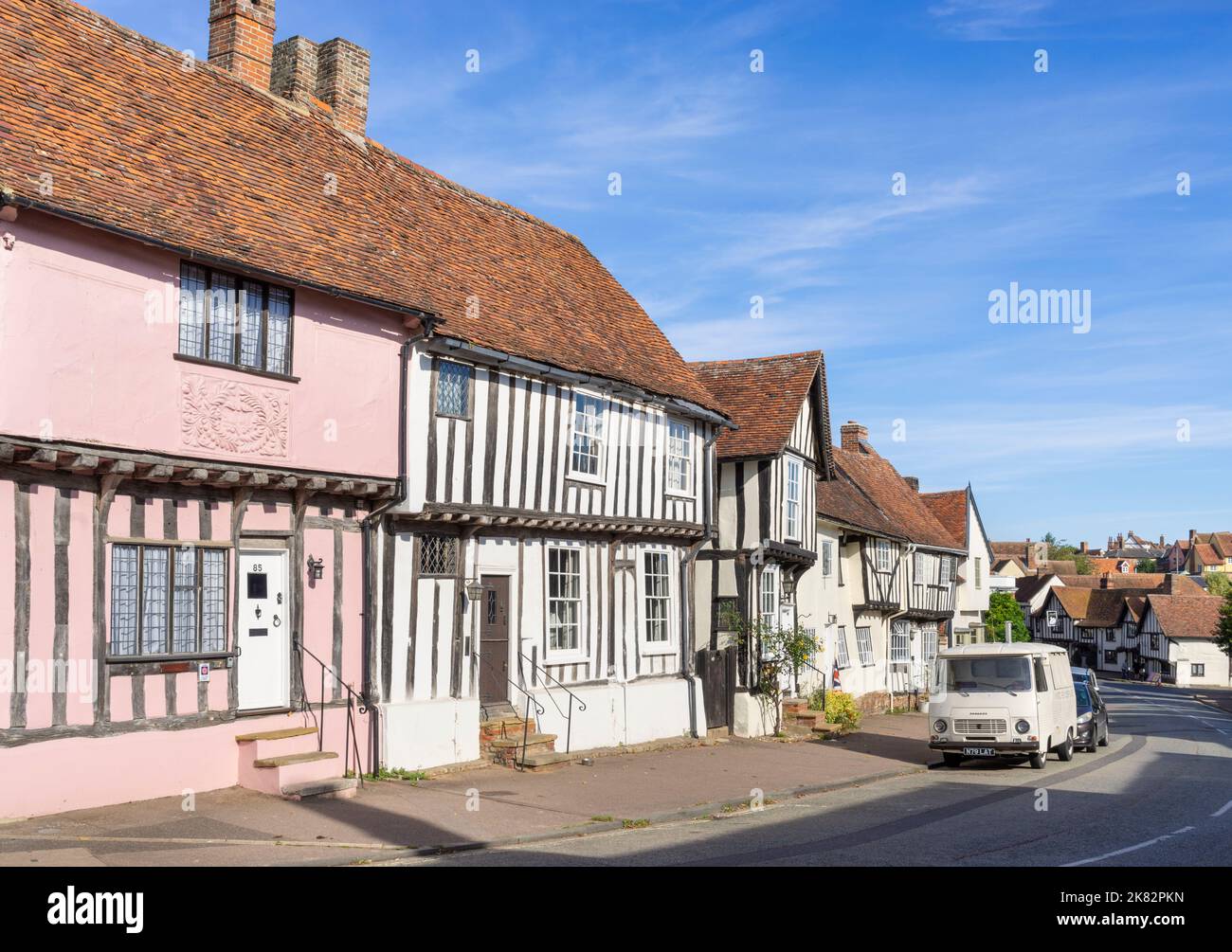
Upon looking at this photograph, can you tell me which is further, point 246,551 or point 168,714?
point 246,551

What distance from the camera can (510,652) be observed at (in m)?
17.7

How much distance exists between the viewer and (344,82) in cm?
1908

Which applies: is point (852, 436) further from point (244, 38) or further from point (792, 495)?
point (244, 38)

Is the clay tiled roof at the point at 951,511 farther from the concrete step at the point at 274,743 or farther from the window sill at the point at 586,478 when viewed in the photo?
the concrete step at the point at 274,743

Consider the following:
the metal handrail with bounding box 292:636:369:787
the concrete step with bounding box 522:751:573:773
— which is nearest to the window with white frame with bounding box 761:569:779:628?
the concrete step with bounding box 522:751:573:773

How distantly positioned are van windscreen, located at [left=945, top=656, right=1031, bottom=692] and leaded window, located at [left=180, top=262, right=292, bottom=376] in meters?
13.1

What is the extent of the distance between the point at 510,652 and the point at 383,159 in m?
8.39

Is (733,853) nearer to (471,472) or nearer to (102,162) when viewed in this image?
(471,472)

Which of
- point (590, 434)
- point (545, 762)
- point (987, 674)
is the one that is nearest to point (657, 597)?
point (590, 434)

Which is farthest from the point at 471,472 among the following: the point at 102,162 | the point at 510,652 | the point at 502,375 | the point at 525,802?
the point at 102,162

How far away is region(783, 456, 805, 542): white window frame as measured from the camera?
25500 millimetres

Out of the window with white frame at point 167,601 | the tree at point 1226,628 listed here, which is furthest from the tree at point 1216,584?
the window with white frame at point 167,601

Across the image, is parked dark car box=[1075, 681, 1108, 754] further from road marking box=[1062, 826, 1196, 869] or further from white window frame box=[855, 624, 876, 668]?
road marking box=[1062, 826, 1196, 869]
